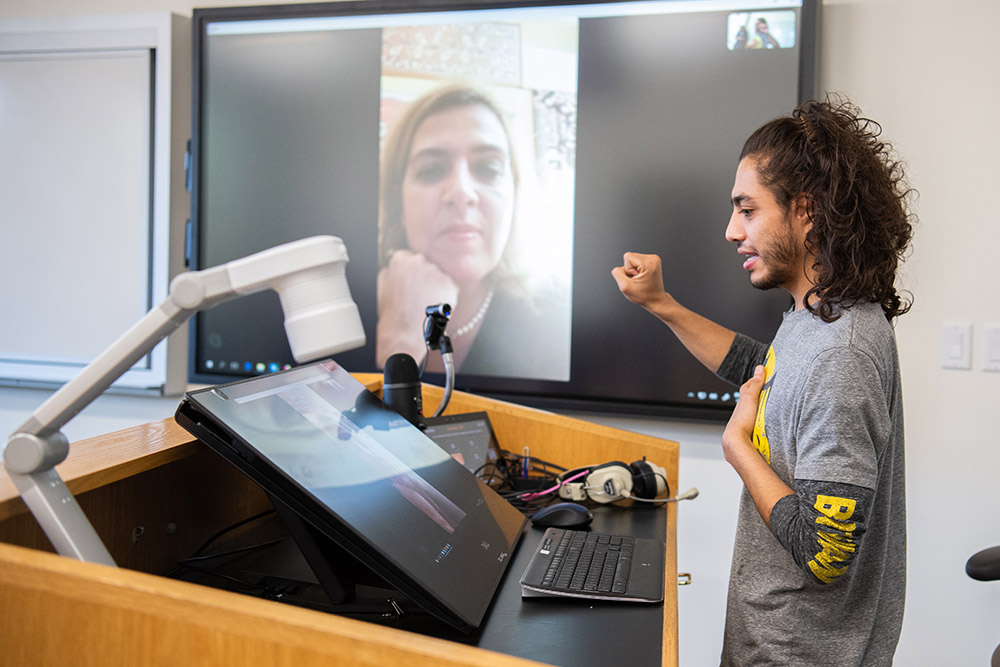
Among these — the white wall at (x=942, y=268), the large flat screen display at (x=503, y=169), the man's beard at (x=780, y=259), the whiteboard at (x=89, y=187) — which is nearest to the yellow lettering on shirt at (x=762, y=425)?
the man's beard at (x=780, y=259)

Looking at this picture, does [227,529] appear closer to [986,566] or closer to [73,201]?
[986,566]

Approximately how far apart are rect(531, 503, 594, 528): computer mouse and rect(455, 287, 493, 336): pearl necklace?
1216mm

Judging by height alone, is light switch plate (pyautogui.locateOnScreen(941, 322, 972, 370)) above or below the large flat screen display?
below

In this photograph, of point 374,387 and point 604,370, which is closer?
point 374,387

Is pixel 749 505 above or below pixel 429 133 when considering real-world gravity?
below

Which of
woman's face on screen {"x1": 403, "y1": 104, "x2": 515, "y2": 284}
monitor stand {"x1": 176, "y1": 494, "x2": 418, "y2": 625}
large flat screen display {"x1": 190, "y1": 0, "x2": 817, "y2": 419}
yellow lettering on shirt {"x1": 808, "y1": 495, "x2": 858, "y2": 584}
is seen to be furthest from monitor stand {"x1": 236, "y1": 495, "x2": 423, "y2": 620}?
woman's face on screen {"x1": 403, "y1": 104, "x2": 515, "y2": 284}

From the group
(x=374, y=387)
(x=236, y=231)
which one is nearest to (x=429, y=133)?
(x=236, y=231)

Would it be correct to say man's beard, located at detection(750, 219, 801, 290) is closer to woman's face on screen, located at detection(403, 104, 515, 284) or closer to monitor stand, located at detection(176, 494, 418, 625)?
monitor stand, located at detection(176, 494, 418, 625)

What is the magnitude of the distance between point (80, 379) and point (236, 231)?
2037 millimetres

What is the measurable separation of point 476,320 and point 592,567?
1477 mm

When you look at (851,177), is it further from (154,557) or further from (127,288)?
(127,288)

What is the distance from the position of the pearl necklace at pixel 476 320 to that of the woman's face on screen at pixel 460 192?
0.25 ft

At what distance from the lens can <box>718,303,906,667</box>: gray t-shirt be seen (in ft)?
3.37

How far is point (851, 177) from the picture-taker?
1213mm
